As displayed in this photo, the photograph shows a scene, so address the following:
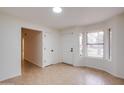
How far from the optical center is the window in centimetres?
417

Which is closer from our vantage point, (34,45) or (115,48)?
(115,48)

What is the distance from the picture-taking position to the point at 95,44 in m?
4.37

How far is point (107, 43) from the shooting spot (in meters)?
3.85

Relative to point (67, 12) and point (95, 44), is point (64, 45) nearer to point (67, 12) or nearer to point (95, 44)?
point (95, 44)

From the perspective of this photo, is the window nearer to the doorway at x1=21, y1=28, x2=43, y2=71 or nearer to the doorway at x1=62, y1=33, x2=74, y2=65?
the doorway at x1=62, y1=33, x2=74, y2=65

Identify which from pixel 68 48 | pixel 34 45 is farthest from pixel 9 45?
pixel 68 48

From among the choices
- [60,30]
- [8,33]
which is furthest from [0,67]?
[60,30]

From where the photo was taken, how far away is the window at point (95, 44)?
417 centimetres

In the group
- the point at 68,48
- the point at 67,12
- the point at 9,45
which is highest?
the point at 67,12

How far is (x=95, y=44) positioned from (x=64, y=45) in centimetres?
185

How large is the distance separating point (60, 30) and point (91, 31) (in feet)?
6.39

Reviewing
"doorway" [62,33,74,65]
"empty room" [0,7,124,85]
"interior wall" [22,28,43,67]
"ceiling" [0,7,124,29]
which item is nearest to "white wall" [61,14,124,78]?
"empty room" [0,7,124,85]
